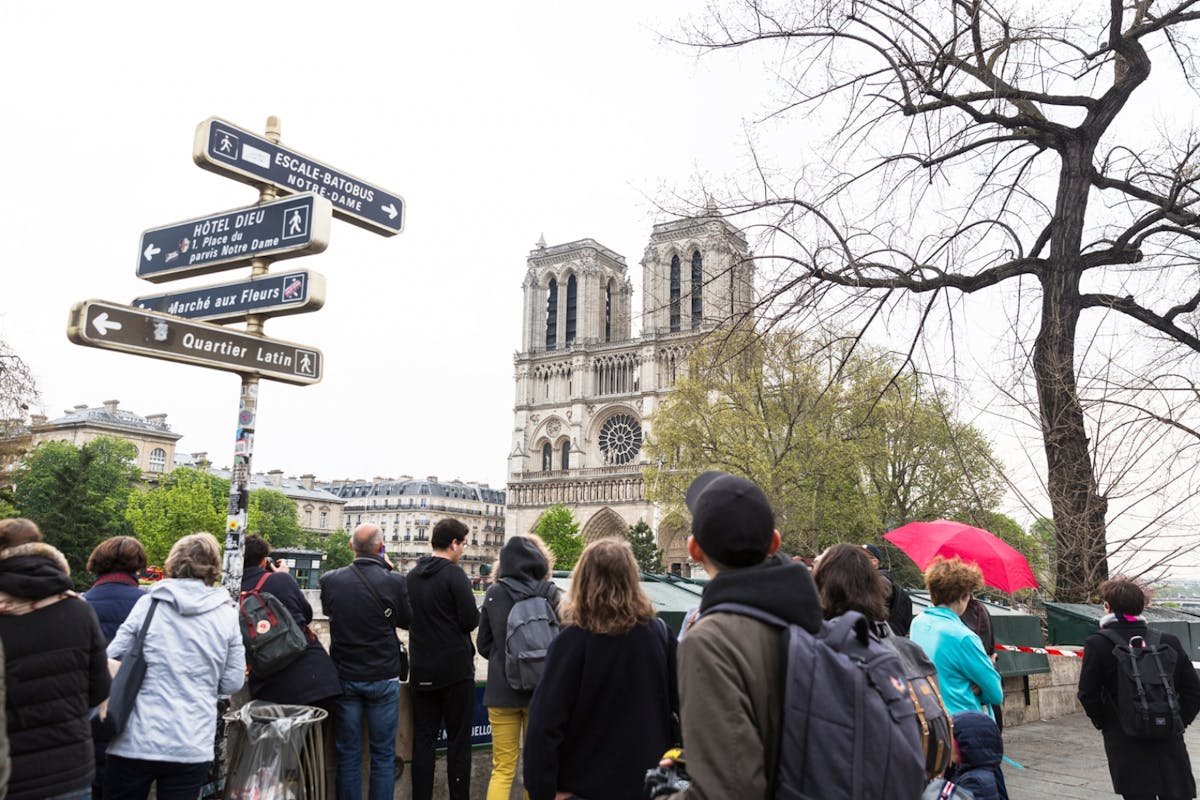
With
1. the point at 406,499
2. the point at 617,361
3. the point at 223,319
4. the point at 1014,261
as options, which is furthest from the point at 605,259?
the point at 223,319

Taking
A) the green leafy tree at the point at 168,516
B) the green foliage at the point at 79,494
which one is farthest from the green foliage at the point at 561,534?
the green foliage at the point at 79,494

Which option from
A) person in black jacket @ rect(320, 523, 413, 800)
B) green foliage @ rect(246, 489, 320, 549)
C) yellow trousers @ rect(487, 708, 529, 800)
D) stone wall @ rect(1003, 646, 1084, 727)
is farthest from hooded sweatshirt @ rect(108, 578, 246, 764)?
green foliage @ rect(246, 489, 320, 549)

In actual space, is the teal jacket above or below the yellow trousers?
above

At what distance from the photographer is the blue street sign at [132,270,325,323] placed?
3.93 meters

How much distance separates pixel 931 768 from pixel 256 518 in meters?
48.9

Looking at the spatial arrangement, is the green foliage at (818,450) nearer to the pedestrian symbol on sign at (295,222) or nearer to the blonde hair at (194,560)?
the pedestrian symbol on sign at (295,222)

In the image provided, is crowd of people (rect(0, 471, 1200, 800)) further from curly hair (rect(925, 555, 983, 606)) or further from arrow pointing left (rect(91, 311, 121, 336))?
arrow pointing left (rect(91, 311, 121, 336))

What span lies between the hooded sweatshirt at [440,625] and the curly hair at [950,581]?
6.72ft

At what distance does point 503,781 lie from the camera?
12.3 ft

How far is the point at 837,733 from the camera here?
1.56 m

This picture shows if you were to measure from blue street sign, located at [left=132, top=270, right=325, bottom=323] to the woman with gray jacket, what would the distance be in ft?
3.58

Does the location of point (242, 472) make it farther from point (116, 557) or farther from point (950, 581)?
point (950, 581)

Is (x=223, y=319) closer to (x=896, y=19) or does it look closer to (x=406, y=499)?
(x=896, y=19)

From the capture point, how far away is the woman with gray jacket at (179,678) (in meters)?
3.21
